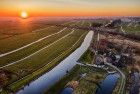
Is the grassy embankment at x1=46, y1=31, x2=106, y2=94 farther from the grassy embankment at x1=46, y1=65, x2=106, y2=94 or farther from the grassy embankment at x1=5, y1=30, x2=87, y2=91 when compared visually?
the grassy embankment at x1=5, y1=30, x2=87, y2=91

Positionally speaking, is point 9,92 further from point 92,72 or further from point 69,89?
point 92,72

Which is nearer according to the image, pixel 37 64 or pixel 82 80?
pixel 82 80

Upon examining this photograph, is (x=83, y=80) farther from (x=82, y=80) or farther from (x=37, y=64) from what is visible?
(x=37, y=64)

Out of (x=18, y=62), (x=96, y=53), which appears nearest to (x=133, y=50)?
(x=96, y=53)

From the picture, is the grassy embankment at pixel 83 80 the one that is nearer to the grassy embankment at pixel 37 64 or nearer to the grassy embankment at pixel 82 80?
the grassy embankment at pixel 82 80

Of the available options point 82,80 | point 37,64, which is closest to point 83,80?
point 82,80

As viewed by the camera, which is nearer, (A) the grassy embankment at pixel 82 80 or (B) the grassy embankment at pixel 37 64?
(A) the grassy embankment at pixel 82 80

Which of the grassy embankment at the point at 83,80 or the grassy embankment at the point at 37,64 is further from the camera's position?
the grassy embankment at the point at 37,64

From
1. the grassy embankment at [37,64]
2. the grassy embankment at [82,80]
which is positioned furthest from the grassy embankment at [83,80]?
the grassy embankment at [37,64]

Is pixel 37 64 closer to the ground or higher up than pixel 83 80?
closer to the ground

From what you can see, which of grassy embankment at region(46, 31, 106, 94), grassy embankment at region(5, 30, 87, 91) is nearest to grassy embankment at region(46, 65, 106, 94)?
grassy embankment at region(46, 31, 106, 94)

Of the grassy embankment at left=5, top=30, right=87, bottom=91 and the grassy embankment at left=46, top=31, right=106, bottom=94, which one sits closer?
the grassy embankment at left=46, top=31, right=106, bottom=94
